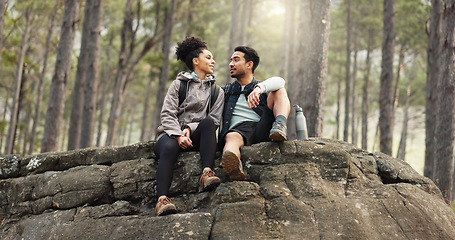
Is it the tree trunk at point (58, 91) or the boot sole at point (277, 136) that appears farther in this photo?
the tree trunk at point (58, 91)

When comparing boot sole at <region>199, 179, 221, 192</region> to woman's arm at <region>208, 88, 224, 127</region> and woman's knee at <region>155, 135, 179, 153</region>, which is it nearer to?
woman's knee at <region>155, 135, 179, 153</region>

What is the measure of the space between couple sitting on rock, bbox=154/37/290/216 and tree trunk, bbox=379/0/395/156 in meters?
6.87

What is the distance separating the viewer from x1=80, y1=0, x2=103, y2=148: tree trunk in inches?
368

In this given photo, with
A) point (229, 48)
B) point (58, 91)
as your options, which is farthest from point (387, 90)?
point (58, 91)

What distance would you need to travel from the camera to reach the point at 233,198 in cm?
347

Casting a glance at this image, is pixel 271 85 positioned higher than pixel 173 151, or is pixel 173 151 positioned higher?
pixel 271 85

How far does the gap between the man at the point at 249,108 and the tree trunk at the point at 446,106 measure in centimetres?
414

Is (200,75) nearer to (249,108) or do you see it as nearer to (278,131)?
(249,108)

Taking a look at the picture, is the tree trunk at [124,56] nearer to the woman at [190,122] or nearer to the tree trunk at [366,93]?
the woman at [190,122]

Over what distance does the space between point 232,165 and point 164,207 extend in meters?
0.80

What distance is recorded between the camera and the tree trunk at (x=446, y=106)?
6.32m

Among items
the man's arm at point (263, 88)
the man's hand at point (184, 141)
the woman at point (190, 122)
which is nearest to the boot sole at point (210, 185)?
the woman at point (190, 122)

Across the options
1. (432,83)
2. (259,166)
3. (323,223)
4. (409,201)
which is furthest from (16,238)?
(432,83)

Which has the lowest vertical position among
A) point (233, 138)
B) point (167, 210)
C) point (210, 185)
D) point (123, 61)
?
point (167, 210)
